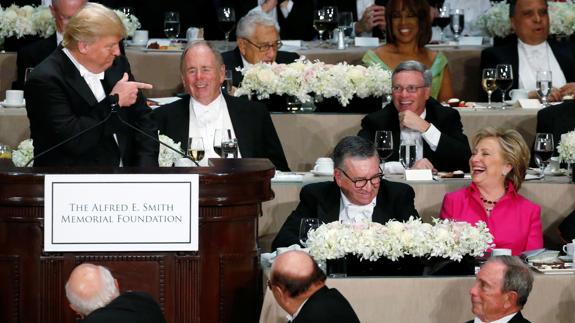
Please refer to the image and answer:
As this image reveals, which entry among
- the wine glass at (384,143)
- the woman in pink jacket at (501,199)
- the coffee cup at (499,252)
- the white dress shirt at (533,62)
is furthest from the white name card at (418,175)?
the white dress shirt at (533,62)

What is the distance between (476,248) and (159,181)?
1447mm

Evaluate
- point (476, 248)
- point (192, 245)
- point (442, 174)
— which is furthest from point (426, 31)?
point (192, 245)

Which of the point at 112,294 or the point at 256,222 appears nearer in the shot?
the point at 112,294

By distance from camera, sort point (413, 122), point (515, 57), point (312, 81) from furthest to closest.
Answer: point (515, 57) < point (312, 81) < point (413, 122)

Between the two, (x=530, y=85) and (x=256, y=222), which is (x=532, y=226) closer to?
(x=256, y=222)

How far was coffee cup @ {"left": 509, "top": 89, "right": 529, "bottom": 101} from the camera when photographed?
8.84 meters

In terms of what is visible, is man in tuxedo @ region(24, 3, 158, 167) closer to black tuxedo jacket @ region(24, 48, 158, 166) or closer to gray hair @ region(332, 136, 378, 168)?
black tuxedo jacket @ region(24, 48, 158, 166)

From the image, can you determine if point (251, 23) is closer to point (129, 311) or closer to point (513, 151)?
point (513, 151)

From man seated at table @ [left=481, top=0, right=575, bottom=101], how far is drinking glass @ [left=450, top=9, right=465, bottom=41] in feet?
2.10

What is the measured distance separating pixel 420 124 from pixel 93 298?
335 cm

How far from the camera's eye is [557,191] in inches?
274

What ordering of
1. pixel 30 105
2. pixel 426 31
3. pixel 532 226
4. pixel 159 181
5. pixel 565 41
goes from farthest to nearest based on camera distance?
pixel 565 41, pixel 426 31, pixel 532 226, pixel 30 105, pixel 159 181

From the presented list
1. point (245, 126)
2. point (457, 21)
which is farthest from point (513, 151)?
point (457, 21)

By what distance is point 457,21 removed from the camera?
10.1 meters
